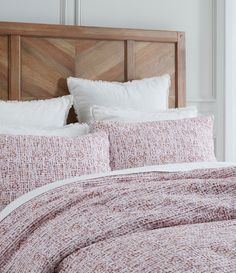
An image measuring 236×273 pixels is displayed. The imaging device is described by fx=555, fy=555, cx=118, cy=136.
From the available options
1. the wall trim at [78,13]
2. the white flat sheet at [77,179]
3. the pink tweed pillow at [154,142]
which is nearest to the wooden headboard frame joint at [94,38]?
the wall trim at [78,13]

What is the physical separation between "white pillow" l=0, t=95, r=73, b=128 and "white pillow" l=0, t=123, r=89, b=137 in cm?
10

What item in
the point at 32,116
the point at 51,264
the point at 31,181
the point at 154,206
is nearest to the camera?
the point at 51,264

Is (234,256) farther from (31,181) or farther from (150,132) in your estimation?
(150,132)

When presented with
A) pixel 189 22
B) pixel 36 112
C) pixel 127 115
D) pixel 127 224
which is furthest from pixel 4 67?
pixel 127 224

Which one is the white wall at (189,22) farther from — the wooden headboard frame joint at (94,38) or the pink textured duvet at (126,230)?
the pink textured duvet at (126,230)

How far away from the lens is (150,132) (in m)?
2.55

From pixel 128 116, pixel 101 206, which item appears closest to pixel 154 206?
pixel 101 206

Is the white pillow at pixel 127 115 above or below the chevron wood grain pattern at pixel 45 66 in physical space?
below

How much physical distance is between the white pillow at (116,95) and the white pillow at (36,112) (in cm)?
7

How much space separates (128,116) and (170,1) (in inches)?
40.8

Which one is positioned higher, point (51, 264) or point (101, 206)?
point (101, 206)

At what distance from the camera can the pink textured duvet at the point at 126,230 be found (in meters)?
1.20

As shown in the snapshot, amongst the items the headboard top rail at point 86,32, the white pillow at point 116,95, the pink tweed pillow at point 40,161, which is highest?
the headboard top rail at point 86,32

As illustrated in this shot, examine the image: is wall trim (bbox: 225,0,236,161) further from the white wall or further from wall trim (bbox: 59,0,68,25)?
wall trim (bbox: 59,0,68,25)
